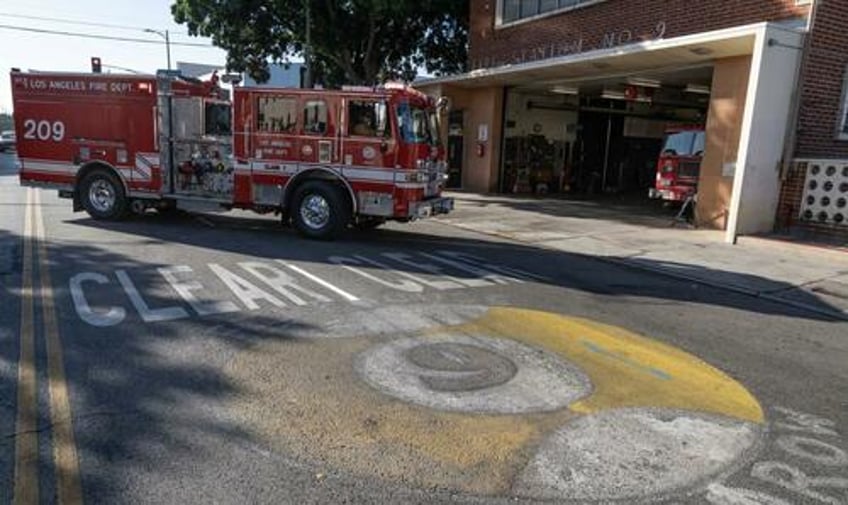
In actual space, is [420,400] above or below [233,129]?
below

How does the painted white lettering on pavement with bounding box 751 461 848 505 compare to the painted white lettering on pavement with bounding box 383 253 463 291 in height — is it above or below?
above

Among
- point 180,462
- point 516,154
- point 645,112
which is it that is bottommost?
point 180,462

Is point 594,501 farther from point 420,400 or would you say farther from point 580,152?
point 580,152

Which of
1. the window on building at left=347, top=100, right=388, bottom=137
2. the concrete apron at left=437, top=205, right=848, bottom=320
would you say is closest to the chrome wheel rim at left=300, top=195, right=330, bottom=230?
the window on building at left=347, top=100, right=388, bottom=137

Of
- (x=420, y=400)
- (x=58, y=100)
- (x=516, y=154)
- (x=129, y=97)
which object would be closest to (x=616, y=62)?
(x=516, y=154)

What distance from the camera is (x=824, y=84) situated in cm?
1266

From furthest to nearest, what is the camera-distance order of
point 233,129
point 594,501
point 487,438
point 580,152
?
point 580,152 < point 233,129 < point 487,438 < point 594,501

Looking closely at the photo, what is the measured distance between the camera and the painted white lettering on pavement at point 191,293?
22.0 ft

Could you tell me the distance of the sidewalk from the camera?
8984 mm

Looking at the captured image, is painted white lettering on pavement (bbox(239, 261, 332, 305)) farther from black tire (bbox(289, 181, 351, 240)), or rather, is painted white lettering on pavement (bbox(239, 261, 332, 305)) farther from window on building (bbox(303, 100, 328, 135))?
window on building (bbox(303, 100, 328, 135))

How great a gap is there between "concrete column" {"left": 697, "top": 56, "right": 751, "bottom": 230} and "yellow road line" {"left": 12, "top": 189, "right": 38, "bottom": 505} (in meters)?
12.4

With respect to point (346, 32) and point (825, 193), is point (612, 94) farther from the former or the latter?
point (825, 193)

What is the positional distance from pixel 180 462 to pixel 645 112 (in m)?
25.6

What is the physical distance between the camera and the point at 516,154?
22.9 m
